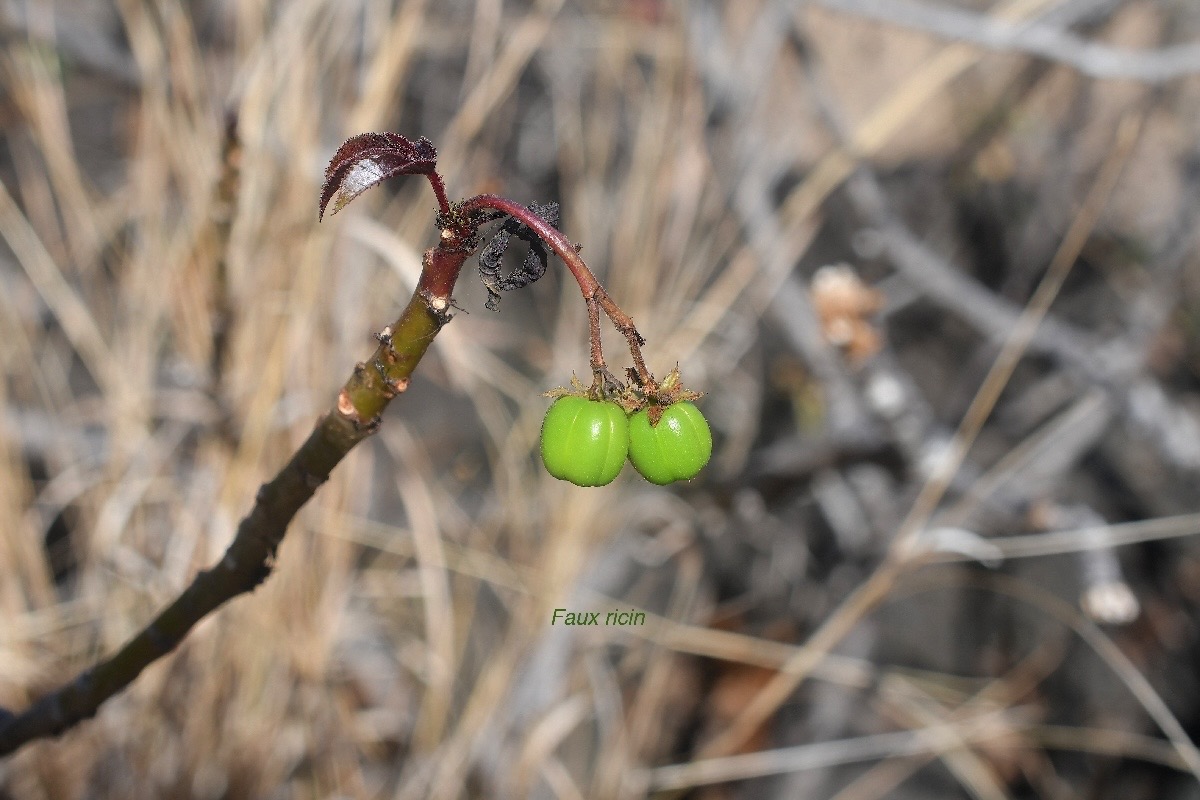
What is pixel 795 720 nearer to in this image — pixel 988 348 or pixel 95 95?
pixel 988 348

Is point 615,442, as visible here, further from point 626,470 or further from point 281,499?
point 626,470

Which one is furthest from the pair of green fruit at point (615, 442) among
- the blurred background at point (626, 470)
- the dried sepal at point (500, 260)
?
the blurred background at point (626, 470)

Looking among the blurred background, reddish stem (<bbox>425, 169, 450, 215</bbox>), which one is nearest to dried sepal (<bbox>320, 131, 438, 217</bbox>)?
reddish stem (<bbox>425, 169, 450, 215</bbox>)

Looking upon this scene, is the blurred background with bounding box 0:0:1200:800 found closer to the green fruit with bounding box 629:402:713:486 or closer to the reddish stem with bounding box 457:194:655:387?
the green fruit with bounding box 629:402:713:486

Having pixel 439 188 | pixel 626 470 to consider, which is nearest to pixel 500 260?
pixel 439 188

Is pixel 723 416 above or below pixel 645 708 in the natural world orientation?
above

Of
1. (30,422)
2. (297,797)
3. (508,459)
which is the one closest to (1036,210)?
(508,459)

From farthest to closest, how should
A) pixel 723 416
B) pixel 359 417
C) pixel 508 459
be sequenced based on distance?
pixel 723 416 < pixel 508 459 < pixel 359 417
